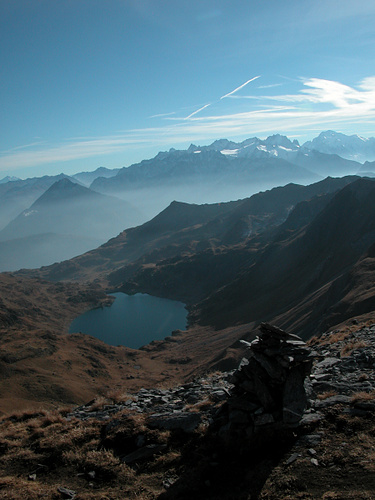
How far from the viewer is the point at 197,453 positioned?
13195 mm

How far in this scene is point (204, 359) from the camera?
96.4 metres

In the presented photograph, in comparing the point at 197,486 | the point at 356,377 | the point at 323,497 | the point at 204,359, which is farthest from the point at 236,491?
the point at 204,359

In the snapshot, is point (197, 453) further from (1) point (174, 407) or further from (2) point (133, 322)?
(2) point (133, 322)

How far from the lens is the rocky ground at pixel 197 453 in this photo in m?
10.9

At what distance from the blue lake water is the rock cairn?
4971 inches

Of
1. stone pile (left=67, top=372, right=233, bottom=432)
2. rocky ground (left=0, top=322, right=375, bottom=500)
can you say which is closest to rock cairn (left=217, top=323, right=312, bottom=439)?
rocky ground (left=0, top=322, right=375, bottom=500)

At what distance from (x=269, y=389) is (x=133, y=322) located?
159918mm

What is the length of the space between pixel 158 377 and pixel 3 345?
35.8m

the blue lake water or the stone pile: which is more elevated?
the stone pile

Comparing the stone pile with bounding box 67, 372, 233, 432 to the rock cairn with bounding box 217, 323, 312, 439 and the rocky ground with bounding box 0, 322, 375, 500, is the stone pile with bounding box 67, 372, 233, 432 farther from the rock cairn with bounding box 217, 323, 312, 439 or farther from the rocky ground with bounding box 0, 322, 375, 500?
the rock cairn with bounding box 217, 323, 312, 439

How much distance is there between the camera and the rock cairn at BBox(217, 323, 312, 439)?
12812 mm

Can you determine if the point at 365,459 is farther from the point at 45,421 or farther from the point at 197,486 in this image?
the point at 45,421

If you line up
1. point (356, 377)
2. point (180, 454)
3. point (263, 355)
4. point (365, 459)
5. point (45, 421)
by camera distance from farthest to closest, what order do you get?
point (45, 421) → point (356, 377) → point (263, 355) → point (180, 454) → point (365, 459)

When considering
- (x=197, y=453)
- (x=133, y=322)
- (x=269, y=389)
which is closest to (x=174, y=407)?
(x=197, y=453)
